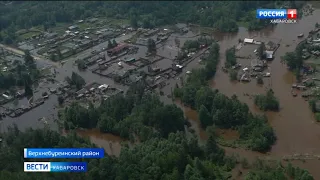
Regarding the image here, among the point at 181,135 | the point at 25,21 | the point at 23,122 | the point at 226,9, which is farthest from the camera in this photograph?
the point at 25,21

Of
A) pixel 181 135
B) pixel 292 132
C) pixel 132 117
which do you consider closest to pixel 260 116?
pixel 292 132

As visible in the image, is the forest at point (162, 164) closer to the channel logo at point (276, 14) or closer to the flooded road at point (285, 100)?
the flooded road at point (285, 100)

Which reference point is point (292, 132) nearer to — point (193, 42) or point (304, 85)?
point (304, 85)

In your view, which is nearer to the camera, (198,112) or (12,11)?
(198,112)

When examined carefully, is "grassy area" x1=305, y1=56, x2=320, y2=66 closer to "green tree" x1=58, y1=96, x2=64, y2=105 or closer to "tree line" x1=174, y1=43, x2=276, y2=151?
"tree line" x1=174, y1=43, x2=276, y2=151

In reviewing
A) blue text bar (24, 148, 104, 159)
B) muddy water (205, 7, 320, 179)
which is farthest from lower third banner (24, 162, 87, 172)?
muddy water (205, 7, 320, 179)

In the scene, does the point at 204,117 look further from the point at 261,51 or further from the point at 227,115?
the point at 261,51

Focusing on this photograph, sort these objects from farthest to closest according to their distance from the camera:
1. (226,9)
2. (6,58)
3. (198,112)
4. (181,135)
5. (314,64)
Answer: (226,9) < (6,58) < (314,64) < (198,112) < (181,135)
